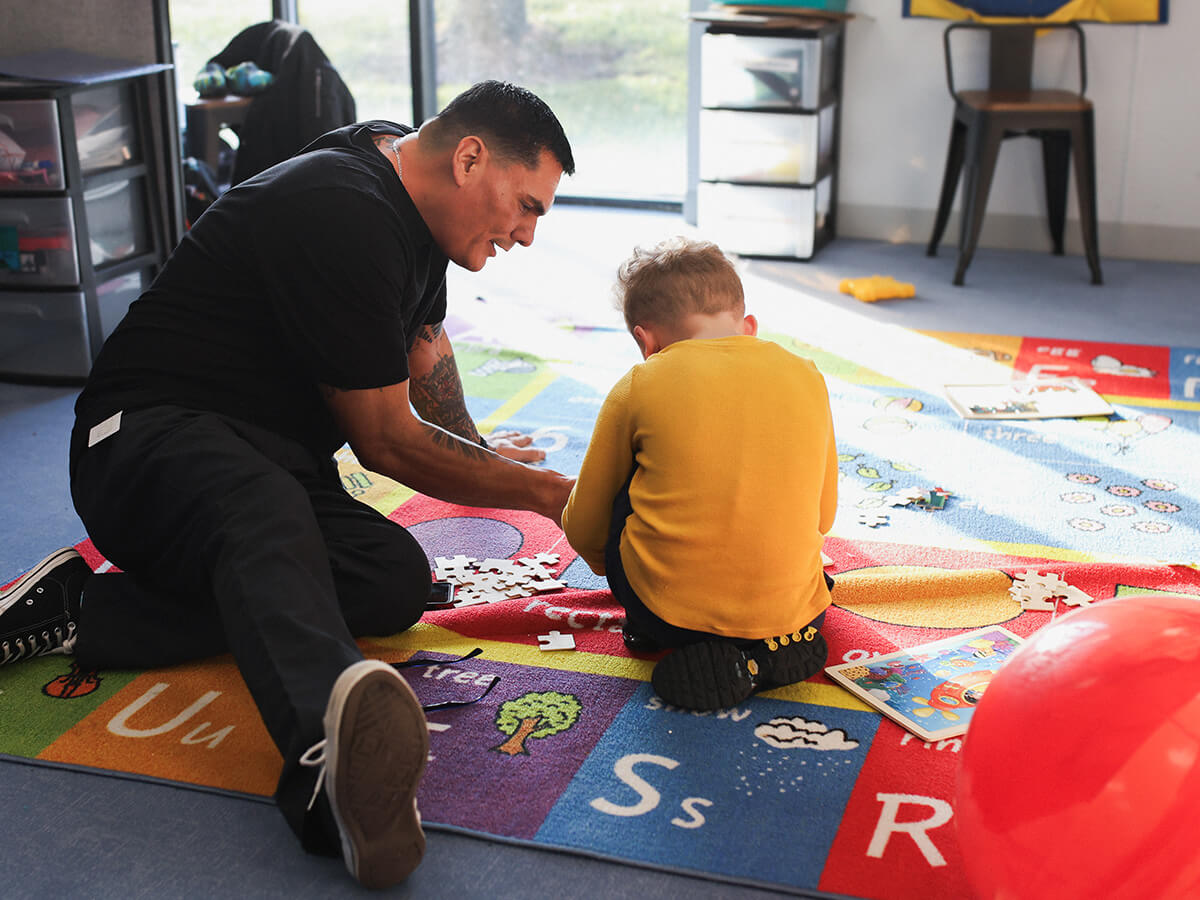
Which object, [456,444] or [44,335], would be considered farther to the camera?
[44,335]

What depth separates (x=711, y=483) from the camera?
1692mm

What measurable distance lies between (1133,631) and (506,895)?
75 centimetres

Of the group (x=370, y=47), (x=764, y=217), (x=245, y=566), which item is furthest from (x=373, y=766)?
(x=370, y=47)

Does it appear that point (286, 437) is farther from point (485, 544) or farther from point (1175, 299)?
point (1175, 299)

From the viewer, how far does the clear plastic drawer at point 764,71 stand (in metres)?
4.41

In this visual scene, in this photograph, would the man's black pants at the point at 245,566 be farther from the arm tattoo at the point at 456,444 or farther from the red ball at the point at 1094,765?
the red ball at the point at 1094,765

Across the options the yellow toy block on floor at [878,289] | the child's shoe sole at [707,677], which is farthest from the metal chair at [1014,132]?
the child's shoe sole at [707,677]

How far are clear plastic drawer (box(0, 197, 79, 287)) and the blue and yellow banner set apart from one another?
3.25 meters

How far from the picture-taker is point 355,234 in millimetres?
1785

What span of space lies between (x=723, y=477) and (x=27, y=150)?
2.49 m

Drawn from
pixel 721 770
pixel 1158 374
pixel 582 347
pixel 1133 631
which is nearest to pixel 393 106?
pixel 582 347

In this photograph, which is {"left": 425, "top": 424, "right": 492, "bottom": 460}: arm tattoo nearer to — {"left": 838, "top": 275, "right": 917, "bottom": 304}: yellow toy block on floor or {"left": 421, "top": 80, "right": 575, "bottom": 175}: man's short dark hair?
{"left": 421, "top": 80, "right": 575, "bottom": 175}: man's short dark hair

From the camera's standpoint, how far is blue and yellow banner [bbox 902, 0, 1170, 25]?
4371 mm

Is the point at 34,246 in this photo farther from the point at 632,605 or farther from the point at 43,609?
the point at 632,605
